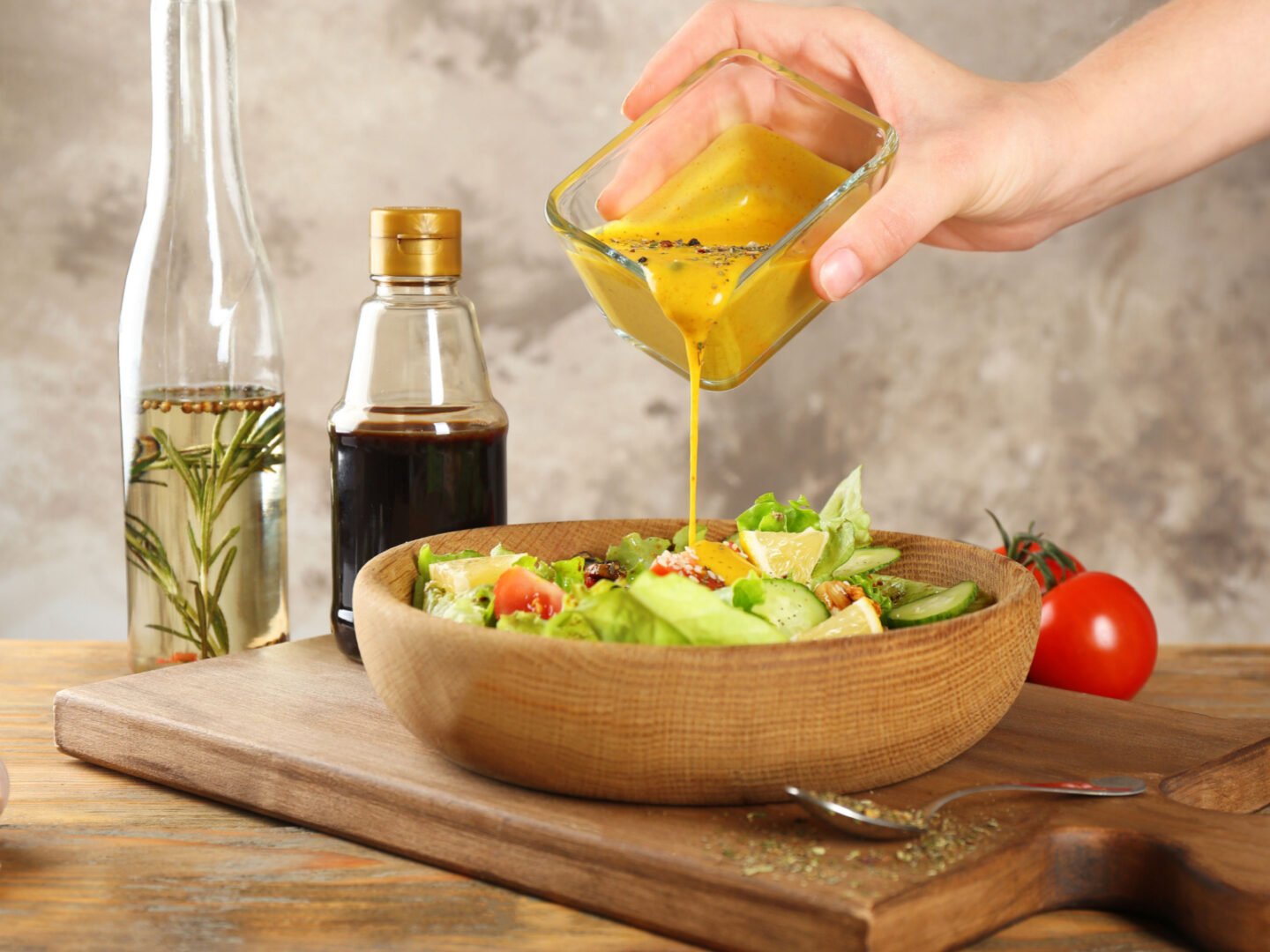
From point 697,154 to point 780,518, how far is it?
510mm

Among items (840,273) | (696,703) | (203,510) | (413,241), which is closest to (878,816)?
(696,703)

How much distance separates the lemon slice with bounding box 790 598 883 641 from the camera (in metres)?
1.57

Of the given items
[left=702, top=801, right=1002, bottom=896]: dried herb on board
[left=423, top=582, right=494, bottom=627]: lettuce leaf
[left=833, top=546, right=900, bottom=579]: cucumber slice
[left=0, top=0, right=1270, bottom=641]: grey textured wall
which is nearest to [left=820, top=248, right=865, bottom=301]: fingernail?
[left=833, top=546, right=900, bottom=579]: cucumber slice

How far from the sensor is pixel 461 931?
1291 millimetres

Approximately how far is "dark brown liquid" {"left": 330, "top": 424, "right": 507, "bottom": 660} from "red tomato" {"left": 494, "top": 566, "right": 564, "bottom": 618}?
44 centimetres

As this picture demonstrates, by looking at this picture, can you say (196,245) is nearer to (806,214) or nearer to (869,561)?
(806,214)

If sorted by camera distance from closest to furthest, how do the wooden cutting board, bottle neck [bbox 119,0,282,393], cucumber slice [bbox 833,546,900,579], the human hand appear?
the wooden cutting board, the human hand, cucumber slice [bbox 833,546,900,579], bottle neck [bbox 119,0,282,393]

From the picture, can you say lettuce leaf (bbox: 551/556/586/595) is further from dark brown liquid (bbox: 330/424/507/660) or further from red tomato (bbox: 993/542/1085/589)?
red tomato (bbox: 993/542/1085/589)

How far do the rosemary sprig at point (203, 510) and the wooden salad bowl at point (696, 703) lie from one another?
2.34 ft

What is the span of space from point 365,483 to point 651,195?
572mm

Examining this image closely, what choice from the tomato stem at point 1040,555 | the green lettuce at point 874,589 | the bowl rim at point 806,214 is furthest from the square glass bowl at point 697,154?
the tomato stem at point 1040,555

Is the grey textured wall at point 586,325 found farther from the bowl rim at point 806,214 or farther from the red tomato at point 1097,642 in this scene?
the bowl rim at point 806,214

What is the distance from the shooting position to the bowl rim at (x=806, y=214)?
1.69 metres

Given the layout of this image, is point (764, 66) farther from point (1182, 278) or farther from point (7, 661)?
point (1182, 278)
